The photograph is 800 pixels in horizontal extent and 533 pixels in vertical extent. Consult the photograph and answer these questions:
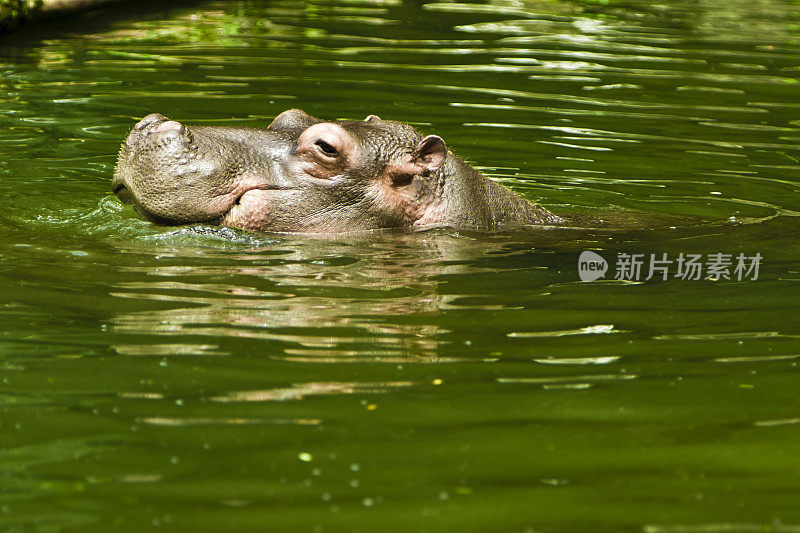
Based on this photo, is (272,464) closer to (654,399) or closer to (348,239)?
(654,399)

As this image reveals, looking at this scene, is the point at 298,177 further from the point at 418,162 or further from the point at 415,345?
the point at 415,345

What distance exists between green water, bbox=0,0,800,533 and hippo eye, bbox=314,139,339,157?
0.51 m

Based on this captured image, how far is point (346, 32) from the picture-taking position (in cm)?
1538

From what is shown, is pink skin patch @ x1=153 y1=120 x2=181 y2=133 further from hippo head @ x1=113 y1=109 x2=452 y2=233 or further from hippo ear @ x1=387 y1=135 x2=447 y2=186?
hippo ear @ x1=387 y1=135 x2=447 y2=186

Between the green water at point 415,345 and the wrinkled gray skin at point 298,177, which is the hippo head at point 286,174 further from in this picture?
the green water at point 415,345

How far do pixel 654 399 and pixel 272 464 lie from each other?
1482mm

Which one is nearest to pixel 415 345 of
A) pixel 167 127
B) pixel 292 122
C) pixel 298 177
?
pixel 298 177

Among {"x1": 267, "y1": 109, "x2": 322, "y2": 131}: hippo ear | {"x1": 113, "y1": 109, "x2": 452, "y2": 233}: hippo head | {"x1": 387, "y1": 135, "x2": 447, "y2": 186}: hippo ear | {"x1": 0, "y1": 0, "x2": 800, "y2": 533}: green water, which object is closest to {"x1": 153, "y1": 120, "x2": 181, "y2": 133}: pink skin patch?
{"x1": 113, "y1": 109, "x2": 452, "y2": 233}: hippo head

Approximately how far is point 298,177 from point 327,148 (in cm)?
24

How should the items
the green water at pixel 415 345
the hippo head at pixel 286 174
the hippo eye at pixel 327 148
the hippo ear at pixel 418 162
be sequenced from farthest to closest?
the hippo ear at pixel 418 162
the hippo eye at pixel 327 148
the hippo head at pixel 286 174
the green water at pixel 415 345

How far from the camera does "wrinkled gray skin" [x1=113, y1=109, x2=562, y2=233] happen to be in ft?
20.4

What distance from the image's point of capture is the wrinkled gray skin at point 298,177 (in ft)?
20.4

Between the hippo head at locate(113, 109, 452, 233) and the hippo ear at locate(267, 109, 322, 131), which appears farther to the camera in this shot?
the hippo ear at locate(267, 109, 322, 131)

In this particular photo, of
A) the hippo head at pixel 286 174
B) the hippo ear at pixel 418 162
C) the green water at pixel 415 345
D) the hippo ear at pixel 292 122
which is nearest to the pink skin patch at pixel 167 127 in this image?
the hippo head at pixel 286 174
